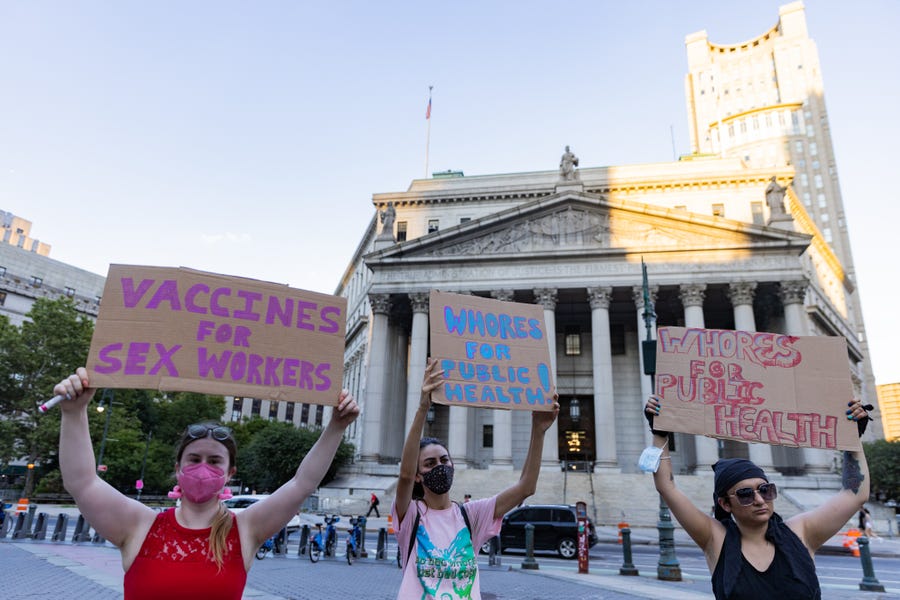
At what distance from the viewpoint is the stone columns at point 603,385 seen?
120 feet

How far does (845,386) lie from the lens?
15.9 ft

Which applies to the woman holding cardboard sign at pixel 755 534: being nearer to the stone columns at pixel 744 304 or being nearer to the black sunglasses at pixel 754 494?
the black sunglasses at pixel 754 494

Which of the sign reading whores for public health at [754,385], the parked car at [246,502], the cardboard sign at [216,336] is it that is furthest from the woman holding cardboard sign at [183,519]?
the parked car at [246,502]

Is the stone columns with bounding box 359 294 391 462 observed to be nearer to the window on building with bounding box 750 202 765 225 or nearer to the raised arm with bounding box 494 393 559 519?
the window on building with bounding box 750 202 765 225

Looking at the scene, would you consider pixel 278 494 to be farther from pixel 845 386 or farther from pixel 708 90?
pixel 708 90

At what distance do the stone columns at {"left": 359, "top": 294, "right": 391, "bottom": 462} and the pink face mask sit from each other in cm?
3745

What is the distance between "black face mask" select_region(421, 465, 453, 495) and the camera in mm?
3984

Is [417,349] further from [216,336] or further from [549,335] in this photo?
[216,336]

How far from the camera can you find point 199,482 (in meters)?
3.21

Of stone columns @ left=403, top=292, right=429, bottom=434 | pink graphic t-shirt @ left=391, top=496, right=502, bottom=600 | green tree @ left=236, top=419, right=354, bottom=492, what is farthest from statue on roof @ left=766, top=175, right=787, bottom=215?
pink graphic t-shirt @ left=391, top=496, right=502, bottom=600

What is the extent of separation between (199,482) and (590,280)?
37778 mm

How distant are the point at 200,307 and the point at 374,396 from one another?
124ft

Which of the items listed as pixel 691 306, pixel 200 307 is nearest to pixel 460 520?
pixel 200 307

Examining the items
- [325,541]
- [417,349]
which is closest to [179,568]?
[325,541]
